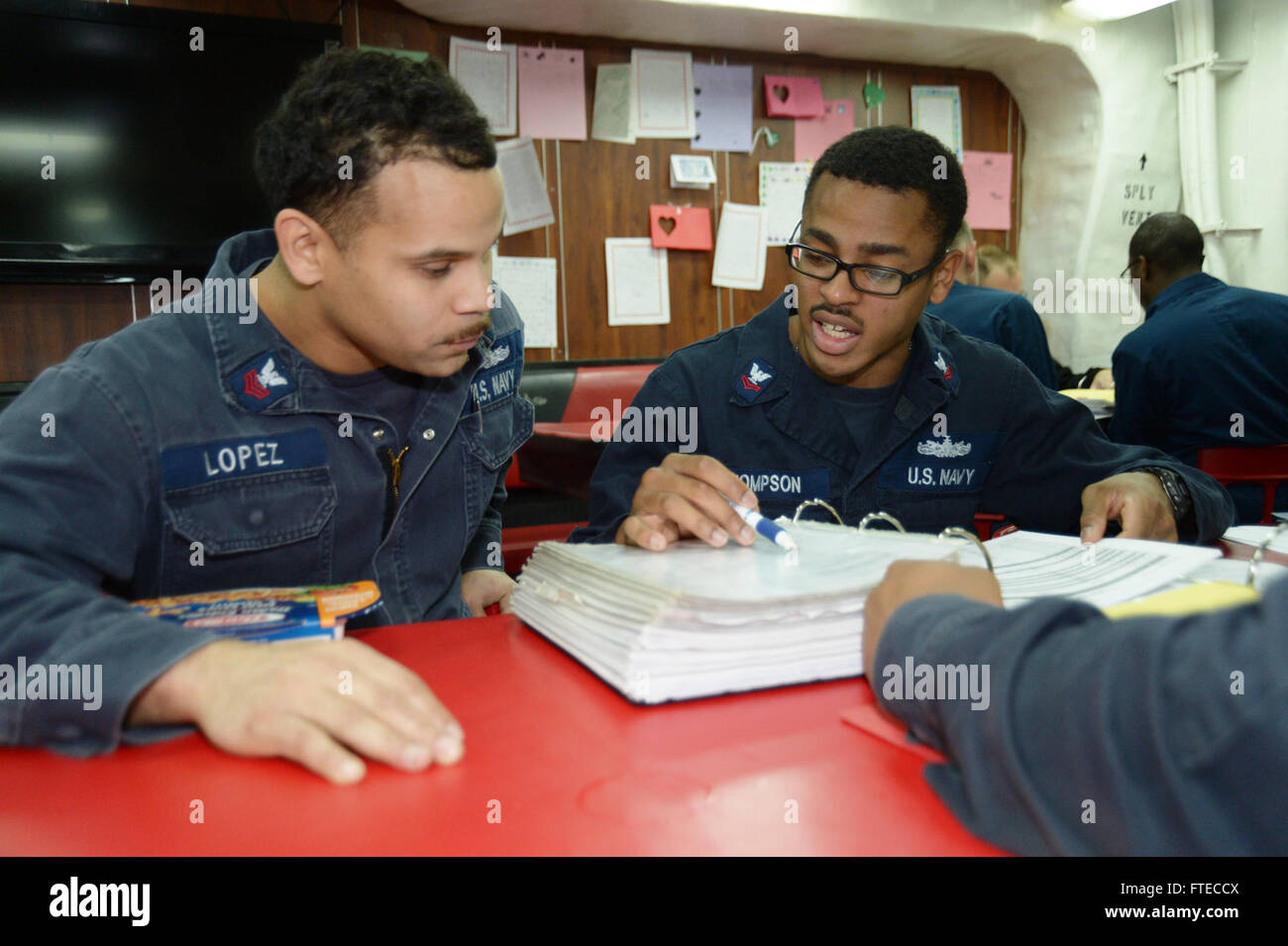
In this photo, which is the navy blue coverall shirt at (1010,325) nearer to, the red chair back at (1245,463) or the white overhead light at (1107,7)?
the red chair back at (1245,463)

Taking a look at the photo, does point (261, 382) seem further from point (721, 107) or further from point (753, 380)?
point (721, 107)

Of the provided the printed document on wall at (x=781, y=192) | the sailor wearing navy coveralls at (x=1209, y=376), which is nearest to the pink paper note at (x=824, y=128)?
the printed document on wall at (x=781, y=192)

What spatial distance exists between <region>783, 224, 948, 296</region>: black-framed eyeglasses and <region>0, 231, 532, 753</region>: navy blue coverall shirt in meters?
0.47

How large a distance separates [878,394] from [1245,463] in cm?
113

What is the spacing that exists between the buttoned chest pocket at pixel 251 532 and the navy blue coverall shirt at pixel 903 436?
0.43 metres

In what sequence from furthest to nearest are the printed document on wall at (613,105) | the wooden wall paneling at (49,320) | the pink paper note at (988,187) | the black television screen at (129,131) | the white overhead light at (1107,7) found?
the pink paper note at (988,187)
the white overhead light at (1107,7)
the printed document on wall at (613,105)
the wooden wall paneling at (49,320)
the black television screen at (129,131)

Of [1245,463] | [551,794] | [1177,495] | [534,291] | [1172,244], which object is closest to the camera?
[551,794]

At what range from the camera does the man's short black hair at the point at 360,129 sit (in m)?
0.95

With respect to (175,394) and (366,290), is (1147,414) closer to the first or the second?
(366,290)

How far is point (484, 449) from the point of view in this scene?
120 cm

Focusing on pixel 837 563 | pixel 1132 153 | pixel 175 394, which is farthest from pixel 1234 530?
pixel 1132 153

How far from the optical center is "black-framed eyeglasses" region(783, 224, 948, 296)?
137cm

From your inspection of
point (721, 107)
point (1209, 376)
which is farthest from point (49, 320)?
point (1209, 376)

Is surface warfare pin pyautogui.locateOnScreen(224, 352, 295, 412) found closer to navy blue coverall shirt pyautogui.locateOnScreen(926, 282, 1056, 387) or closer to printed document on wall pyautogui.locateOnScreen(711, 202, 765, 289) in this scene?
navy blue coverall shirt pyautogui.locateOnScreen(926, 282, 1056, 387)
